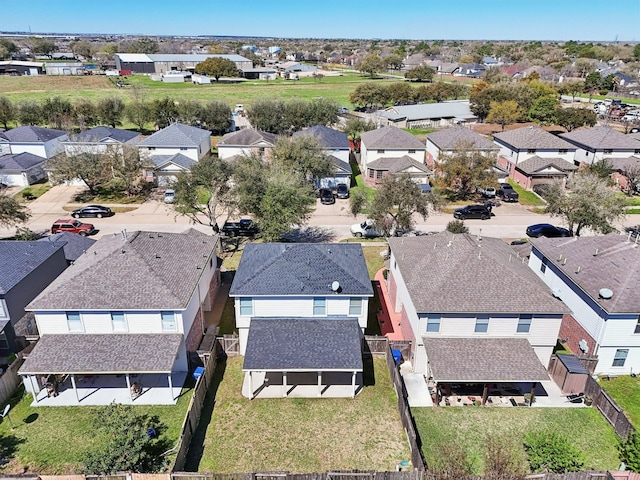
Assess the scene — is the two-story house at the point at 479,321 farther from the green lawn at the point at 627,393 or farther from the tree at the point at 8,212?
the tree at the point at 8,212

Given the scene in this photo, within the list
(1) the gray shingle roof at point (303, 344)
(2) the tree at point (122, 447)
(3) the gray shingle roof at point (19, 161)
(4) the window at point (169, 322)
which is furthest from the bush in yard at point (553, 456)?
(3) the gray shingle roof at point (19, 161)

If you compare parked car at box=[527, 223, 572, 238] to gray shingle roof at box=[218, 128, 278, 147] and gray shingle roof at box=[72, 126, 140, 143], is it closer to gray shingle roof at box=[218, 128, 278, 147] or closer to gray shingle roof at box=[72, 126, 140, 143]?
gray shingle roof at box=[218, 128, 278, 147]

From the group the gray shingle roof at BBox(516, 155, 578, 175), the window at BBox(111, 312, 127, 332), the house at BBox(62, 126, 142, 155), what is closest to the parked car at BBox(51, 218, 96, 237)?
the house at BBox(62, 126, 142, 155)

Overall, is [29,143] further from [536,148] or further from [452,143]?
[536,148]

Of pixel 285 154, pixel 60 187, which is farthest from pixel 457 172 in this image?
pixel 60 187

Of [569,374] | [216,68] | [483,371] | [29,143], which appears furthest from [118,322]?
[216,68]

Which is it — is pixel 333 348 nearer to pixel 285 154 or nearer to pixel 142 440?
pixel 142 440

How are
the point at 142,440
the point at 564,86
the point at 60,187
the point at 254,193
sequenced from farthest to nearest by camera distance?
the point at 564,86 < the point at 60,187 < the point at 254,193 < the point at 142,440
